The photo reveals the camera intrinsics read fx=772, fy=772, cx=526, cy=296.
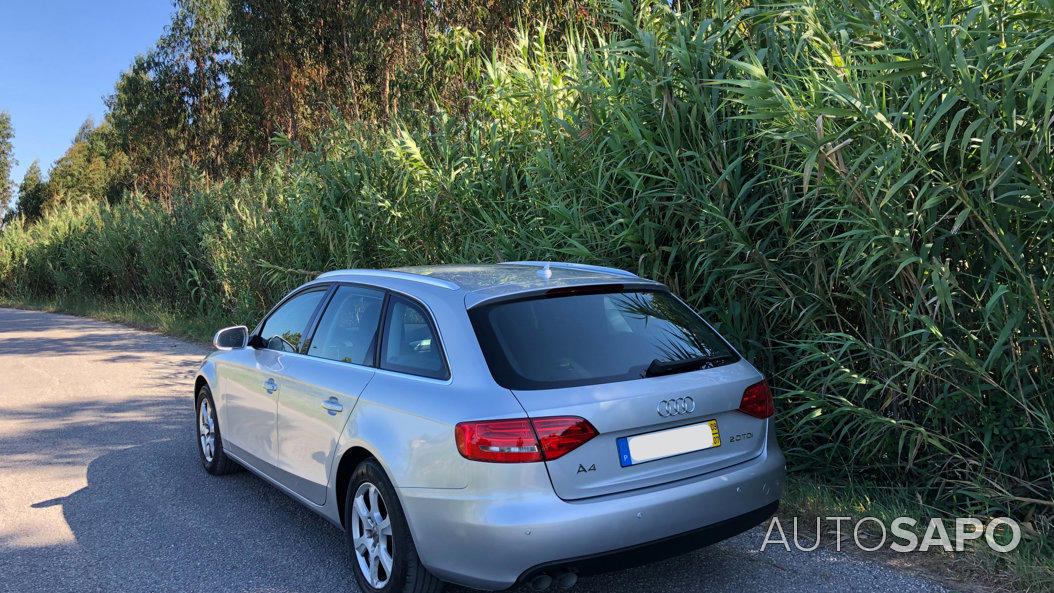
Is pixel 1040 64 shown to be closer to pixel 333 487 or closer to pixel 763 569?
pixel 763 569

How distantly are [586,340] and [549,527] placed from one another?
33.6 inches

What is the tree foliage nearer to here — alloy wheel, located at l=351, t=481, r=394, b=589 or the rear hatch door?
the rear hatch door

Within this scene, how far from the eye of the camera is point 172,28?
37344 millimetres

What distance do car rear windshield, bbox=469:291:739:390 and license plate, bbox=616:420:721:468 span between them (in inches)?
Result: 10.0

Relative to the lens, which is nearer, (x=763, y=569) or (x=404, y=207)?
(x=763, y=569)

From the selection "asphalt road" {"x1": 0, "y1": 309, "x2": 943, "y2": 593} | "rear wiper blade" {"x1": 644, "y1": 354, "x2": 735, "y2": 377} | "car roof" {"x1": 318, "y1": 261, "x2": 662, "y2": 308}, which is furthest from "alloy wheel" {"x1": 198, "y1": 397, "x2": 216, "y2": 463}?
"rear wiper blade" {"x1": 644, "y1": 354, "x2": 735, "y2": 377}

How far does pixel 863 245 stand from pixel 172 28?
40.3 meters

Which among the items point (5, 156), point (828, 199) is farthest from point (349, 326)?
point (5, 156)

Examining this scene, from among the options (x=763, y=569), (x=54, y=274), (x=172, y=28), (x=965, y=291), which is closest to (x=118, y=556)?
(x=763, y=569)

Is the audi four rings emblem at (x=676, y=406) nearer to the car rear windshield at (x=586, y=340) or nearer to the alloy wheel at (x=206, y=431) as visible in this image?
the car rear windshield at (x=586, y=340)

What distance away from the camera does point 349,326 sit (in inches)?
162

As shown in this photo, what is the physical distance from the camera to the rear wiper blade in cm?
323

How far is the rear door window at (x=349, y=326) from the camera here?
12.7 feet

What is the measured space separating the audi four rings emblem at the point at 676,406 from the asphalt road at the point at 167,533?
0.95m
